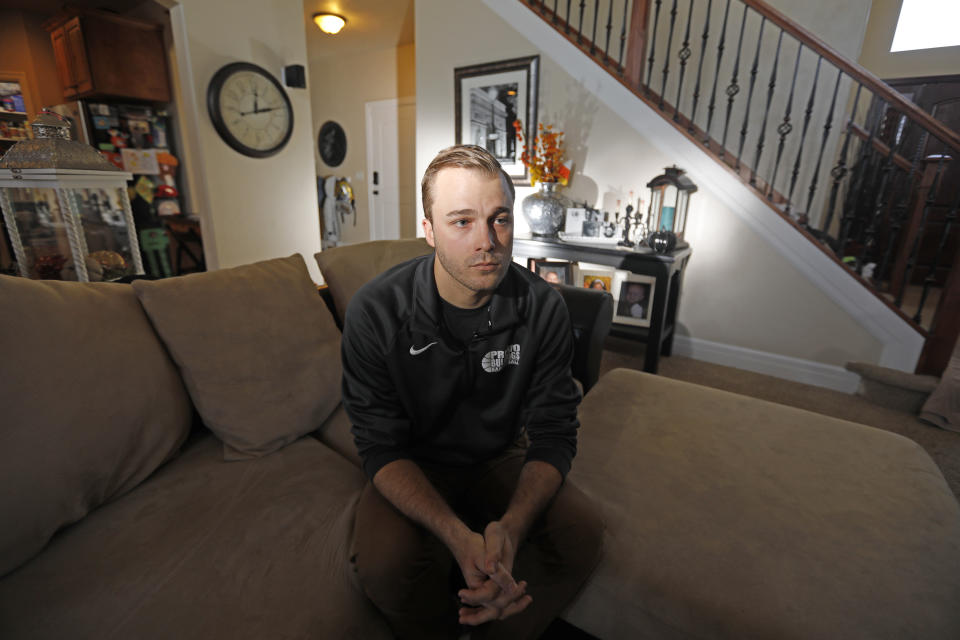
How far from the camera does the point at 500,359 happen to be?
1065mm

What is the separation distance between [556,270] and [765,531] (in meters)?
2.06

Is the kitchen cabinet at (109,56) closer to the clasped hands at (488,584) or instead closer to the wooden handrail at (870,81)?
the wooden handrail at (870,81)

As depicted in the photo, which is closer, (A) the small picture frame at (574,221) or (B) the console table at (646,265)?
A: (B) the console table at (646,265)

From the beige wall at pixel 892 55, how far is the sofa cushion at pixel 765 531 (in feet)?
15.3

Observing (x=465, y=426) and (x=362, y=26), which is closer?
(x=465, y=426)

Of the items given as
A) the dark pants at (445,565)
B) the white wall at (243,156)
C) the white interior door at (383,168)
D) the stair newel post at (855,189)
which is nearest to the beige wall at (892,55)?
the stair newel post at (855,189)

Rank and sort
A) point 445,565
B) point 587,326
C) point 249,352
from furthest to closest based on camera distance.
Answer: point 587,326 < point 249,352 < point 445,565

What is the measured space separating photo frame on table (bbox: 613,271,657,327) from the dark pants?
1.81 metres

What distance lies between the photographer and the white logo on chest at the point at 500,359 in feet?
3.47

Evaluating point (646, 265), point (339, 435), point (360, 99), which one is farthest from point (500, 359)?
point (360, 99)

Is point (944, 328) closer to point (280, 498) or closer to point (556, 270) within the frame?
point (556, 270)

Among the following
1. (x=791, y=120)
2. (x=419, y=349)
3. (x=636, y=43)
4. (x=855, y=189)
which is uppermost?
(x=636, y=43)

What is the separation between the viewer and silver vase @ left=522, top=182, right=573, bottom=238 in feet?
9.31

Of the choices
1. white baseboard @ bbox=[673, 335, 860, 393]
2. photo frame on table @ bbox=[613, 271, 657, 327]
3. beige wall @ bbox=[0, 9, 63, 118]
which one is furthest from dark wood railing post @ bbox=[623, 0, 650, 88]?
beige wall @ bbox=[0, 9, 63, 118]
